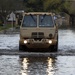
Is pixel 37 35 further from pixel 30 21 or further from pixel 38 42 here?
pixel 30 21

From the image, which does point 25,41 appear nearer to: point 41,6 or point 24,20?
point 24,20

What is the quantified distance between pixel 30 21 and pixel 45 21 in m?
0.85

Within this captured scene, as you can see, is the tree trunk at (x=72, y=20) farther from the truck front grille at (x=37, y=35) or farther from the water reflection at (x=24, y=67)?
the water reflection at (x=24, y=67)

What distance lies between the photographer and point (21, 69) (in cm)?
1666

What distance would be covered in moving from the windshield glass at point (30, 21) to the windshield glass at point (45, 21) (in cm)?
34

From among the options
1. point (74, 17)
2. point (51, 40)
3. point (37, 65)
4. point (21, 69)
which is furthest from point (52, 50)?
point (74, 17)

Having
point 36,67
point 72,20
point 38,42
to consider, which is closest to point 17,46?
point 38,42

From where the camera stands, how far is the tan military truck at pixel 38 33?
81.4 feet

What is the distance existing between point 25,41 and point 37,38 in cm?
71

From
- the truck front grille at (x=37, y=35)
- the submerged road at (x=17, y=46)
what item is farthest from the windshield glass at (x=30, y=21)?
the submerged road at (x=17, y=46)

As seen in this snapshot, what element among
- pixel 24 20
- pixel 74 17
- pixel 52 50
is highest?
pixel 24 20

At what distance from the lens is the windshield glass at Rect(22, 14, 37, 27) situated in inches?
1001

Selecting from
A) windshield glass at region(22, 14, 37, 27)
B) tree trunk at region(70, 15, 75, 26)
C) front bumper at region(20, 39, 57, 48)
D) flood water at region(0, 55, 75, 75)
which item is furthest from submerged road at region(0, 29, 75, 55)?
tree trunk at region(70, 15, 75, 26)

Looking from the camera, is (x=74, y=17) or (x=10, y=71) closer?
(x=10, y=71)
